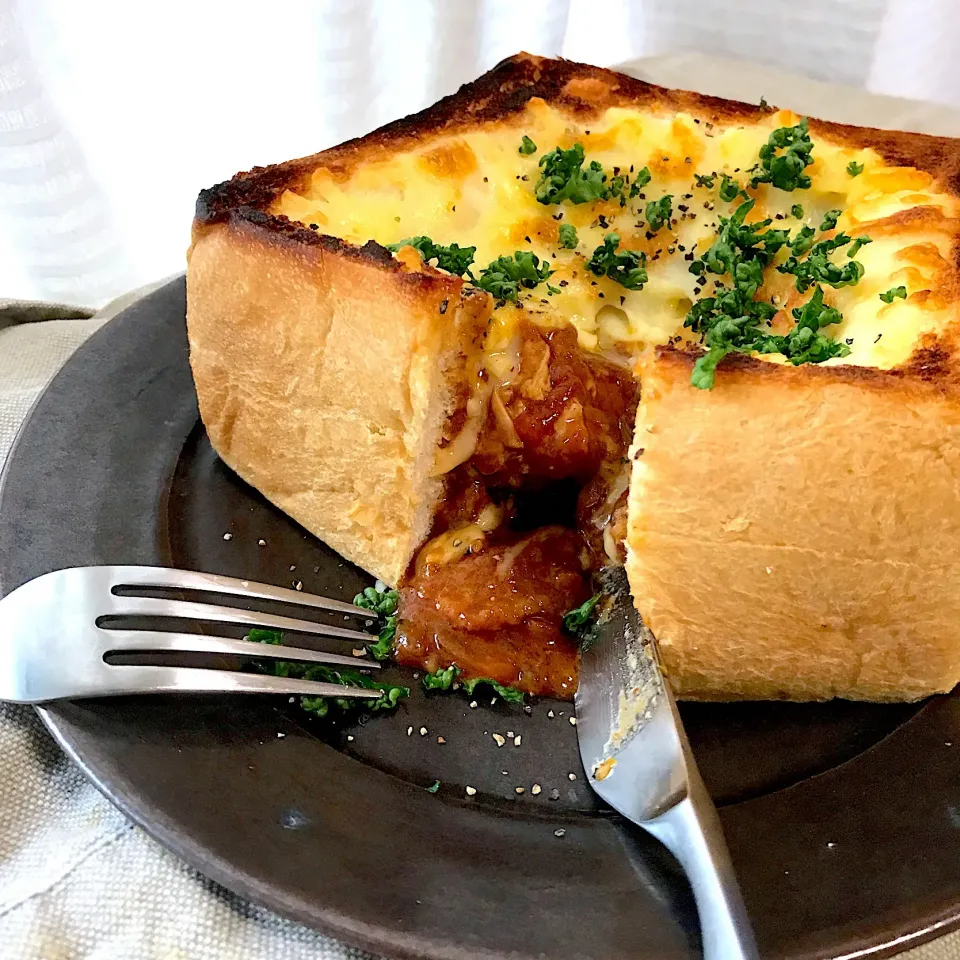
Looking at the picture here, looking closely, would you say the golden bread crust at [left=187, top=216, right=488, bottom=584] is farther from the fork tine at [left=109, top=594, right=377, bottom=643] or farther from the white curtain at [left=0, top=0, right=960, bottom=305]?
the white curtain at [left=0, top=0, right=960, bottom=305]

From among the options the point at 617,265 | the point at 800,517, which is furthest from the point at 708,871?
the point at 617,265

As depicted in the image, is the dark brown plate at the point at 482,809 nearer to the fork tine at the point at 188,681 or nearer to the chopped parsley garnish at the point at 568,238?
the fork tine at the point at 188,681

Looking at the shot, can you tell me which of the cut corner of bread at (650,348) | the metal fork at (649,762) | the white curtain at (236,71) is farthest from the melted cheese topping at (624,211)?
the white curtain at (236,71)

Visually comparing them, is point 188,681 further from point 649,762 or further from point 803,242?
point 803,242

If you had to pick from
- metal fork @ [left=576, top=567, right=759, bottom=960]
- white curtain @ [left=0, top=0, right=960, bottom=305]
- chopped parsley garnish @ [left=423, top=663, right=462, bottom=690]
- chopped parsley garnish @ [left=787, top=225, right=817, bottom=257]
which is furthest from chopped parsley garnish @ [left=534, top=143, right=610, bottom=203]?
white curtain @ [left=0, top=0, right=960, bottom=305]

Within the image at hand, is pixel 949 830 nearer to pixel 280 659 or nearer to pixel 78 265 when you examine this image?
pixel 280 659

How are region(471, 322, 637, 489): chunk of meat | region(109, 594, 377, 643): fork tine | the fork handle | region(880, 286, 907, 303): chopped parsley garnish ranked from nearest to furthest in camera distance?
the fork handle
region(109, 594, 377, 643): fork tine
region(880, 286, 907, 303): chopped parsley garnish
region(471, 322, 637, 489): chunk of meat
